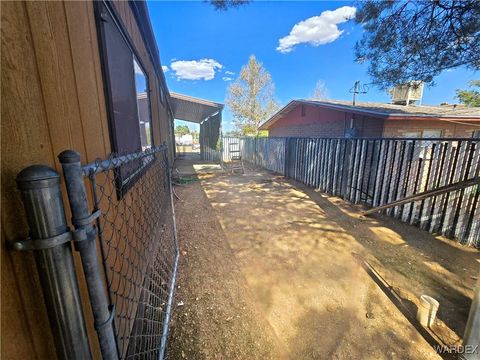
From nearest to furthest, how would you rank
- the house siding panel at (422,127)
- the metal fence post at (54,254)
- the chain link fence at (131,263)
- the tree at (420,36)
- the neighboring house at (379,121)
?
1. the metal fence post at (54,254)
2. the chain link fence at (131,263)
3. the tree at (420,36)
4. the neighboring house at (379,121)
5. the house siding panel at (422,127)

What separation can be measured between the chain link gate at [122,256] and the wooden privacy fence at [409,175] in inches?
161

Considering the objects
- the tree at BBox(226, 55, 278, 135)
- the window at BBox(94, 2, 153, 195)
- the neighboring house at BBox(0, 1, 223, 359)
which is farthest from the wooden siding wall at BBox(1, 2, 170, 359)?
the tree at BBox(226, 55, 278, 135)

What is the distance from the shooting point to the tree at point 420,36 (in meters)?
3.44

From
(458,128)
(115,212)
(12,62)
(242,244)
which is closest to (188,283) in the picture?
(242,244)

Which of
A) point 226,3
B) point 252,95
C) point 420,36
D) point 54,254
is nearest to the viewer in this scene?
point 54,254

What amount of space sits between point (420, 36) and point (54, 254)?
18.7ft

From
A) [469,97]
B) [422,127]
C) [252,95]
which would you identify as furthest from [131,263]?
[469,97]

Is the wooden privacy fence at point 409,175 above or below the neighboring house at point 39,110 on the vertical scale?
below

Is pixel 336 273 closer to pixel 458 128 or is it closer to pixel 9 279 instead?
pixel 9 279

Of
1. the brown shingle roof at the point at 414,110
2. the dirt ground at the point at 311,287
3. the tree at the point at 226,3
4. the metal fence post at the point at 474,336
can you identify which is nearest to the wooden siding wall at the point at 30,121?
the dirt ground at the point at 311,287

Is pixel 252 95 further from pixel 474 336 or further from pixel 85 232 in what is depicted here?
pixel 85 232

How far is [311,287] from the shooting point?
7.51 feet

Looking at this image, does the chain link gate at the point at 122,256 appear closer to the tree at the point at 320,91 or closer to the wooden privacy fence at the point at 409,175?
the wooden privacy fence at the point at 409,175

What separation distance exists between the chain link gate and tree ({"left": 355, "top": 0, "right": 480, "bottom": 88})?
4769 millimetres
